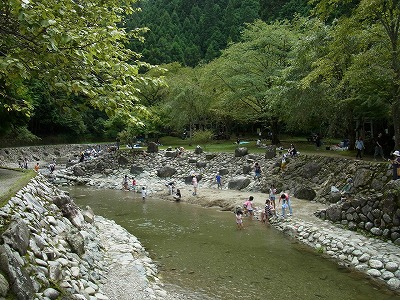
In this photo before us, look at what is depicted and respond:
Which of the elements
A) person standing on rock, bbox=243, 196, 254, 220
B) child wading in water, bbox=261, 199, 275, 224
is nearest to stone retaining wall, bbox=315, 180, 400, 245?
child wading in water, bbox=261, 199, 275, 224

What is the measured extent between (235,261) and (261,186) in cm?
1217

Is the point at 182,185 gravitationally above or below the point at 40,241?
below

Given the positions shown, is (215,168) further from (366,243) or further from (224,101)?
(366,243)

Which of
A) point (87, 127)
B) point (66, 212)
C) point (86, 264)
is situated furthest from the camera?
point (87, 127)

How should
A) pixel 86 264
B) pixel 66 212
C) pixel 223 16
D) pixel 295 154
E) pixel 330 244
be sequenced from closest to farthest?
1. pixel 86 264
2. pixel 66 212
3. pixel 330 244
4. pixel 295 154
5. pixel 223 16

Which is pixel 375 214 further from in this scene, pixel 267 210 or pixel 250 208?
pixel 250 208

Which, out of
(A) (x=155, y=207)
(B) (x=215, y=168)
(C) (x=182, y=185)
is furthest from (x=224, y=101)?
(A) (x=155, y=207)

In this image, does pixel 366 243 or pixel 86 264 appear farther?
pixel 366 243

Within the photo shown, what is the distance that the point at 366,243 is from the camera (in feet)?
40.1

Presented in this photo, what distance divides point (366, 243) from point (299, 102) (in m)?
13.0

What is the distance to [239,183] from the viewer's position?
81.0 feet

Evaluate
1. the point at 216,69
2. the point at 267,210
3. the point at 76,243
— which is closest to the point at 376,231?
the point at 267,210

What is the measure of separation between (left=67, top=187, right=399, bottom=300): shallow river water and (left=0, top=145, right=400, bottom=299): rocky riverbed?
658mm

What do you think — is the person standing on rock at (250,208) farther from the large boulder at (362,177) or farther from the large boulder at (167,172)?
the large boulder at (167,172)
